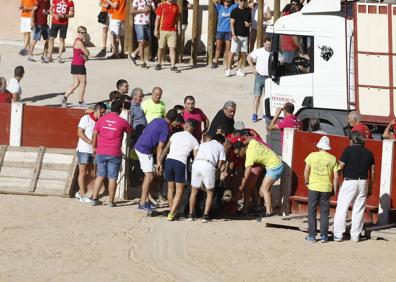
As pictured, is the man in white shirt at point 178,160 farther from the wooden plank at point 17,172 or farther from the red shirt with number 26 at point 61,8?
the red shirt with number 26 at point 61,8

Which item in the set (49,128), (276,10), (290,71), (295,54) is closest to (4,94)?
(49,128)

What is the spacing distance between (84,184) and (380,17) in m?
5.77

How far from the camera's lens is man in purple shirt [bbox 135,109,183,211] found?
68.2ft

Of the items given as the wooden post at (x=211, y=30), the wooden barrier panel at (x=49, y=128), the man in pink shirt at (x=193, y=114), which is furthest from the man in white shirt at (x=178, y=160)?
the wooden post at (x=211, y=30)

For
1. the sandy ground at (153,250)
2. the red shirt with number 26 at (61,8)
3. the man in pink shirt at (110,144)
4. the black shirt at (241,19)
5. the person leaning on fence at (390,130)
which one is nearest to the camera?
the sandy ground at (153,250)

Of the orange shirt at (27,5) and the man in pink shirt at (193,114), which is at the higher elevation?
the orange shirt at (27,5)

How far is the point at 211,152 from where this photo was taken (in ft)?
65.8

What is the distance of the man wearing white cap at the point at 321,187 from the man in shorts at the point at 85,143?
4183 mm

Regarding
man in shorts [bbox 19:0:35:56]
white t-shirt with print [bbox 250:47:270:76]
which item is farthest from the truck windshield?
man in shorts [bbox 19:0:35:56]

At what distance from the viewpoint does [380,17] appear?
880 inches

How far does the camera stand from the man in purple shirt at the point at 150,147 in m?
20.8

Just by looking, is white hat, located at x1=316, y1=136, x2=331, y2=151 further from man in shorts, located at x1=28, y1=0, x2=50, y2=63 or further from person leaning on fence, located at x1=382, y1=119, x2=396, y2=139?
man in shorts, located at x1=28, y1=0, x2=50, y2=63

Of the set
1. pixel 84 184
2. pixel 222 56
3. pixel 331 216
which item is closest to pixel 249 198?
pixel 331 216

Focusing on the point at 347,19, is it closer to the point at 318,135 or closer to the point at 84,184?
the point at 318,135
